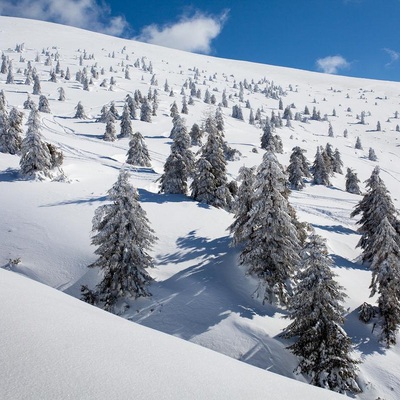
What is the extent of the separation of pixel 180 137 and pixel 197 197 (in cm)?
668

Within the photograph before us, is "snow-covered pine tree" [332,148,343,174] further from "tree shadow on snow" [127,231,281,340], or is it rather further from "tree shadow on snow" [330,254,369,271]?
"tree shadow on snow" [127,231,281,340]

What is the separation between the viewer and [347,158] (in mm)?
84688

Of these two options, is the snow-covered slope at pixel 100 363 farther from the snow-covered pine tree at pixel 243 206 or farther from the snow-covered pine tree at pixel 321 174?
the snow-covered pine tree at pixel 321 174

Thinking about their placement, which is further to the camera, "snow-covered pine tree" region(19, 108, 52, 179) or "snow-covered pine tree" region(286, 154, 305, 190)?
"snow-covered pine tree" region(286, 154, 305, 190)

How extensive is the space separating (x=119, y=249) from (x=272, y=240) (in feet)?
26.7

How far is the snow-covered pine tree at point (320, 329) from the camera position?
12.3 metres

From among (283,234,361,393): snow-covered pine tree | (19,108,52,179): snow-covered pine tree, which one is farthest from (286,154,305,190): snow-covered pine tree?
(283,234,361,393): snow-covered pine tree

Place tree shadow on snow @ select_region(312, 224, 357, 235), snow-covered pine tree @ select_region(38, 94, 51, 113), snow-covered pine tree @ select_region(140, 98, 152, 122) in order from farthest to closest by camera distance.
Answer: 1. snow-covered pine tree @ select_region(140, 98, 152, 122)
2. snow-covered pine tree @ select_region(38, 94, 51, 113)
3. tree shadow on snow @ select_region(312, 224, 357, 235)

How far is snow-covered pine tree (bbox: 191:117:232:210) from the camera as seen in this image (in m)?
29.2

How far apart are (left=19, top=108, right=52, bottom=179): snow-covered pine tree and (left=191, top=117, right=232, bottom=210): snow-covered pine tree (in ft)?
45.0

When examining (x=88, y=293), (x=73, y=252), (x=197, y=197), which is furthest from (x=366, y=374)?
(x=197, y=197)

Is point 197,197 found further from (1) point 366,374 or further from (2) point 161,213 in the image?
(1) point 366,374

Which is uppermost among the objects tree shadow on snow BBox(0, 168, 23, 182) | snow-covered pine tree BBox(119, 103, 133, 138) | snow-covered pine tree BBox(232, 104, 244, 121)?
snow-covered pine tree BBox(232, 104, 244, 121)

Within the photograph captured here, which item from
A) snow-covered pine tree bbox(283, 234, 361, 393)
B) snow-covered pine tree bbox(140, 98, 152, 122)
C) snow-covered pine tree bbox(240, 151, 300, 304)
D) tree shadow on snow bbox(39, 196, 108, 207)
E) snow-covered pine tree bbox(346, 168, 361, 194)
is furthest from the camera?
snow-covered pine tree bbox(140, 98, 152, 122)
